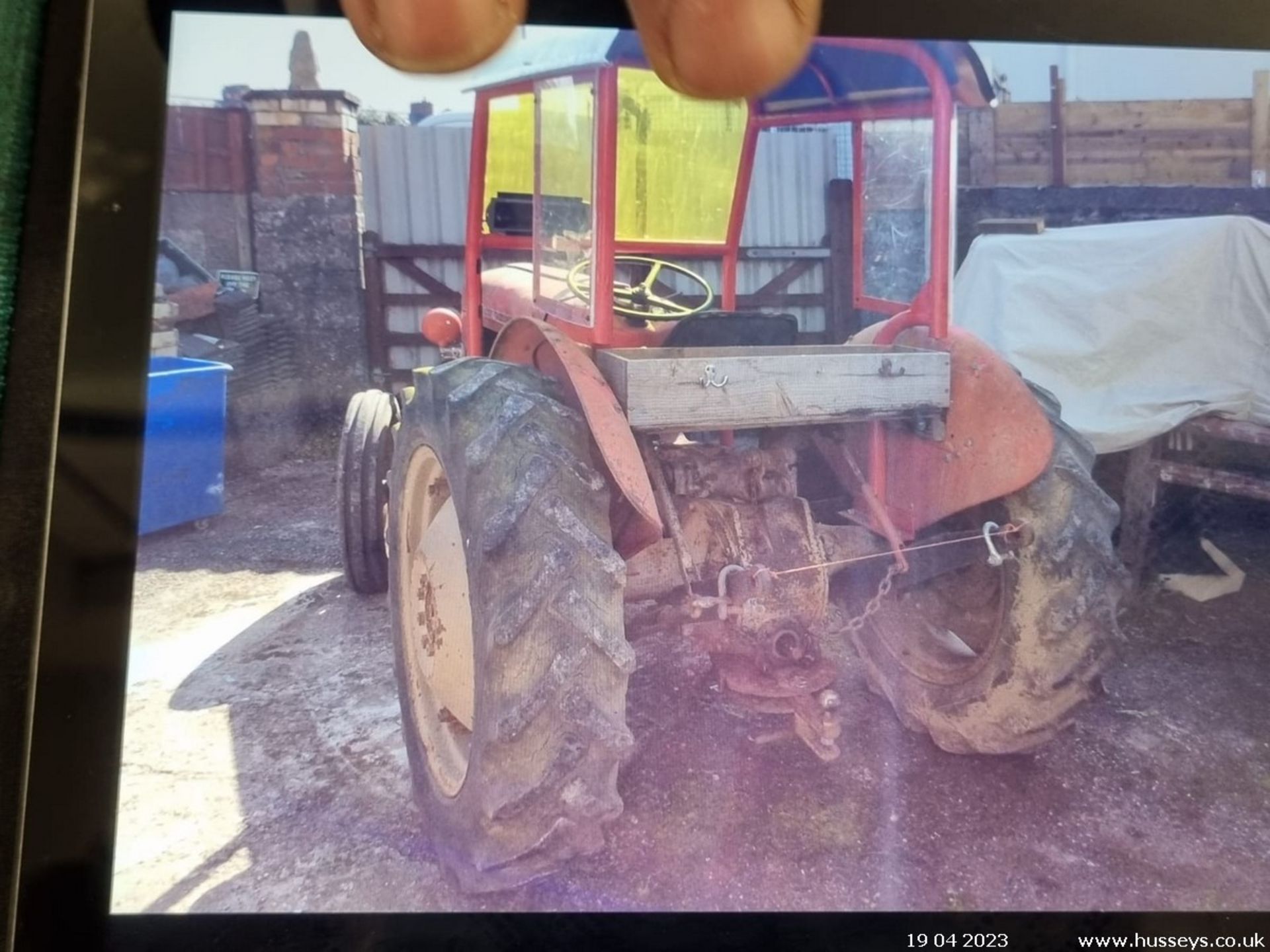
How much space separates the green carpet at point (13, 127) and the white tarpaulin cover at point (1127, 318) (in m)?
0.76

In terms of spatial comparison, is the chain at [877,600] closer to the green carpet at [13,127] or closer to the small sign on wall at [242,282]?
the small sign on wall at [242,282]

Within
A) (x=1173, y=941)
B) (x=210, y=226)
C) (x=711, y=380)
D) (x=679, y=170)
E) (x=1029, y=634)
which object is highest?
(x=679, y=170)

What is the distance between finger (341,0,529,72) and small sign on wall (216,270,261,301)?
1.17ft

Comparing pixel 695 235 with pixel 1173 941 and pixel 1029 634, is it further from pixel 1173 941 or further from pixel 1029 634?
pixel 1173 941

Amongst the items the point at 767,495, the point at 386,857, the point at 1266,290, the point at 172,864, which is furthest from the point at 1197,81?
the point at 172,864

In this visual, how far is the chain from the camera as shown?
0.83m

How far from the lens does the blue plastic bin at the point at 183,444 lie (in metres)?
0.65

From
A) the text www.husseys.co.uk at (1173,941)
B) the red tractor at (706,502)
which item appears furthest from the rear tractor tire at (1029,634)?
the text www.husseys.co.uk at (1173,941)

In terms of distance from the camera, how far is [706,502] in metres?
0.88

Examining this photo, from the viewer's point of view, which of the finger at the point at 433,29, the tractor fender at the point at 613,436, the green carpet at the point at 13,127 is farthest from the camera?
the tractor fender at the point at 613,436

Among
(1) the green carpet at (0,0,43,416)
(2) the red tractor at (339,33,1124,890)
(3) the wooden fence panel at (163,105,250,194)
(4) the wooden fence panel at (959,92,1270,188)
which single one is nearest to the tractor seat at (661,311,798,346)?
(2) the red tractor at (339,33,1124,890)

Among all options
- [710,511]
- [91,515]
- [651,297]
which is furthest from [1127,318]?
[91,515]

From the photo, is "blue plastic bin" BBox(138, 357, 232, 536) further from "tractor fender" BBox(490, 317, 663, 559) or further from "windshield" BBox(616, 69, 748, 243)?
"windshield" BBox(616, 69, 748, 243)

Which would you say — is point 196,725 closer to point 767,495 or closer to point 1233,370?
point 767,495
